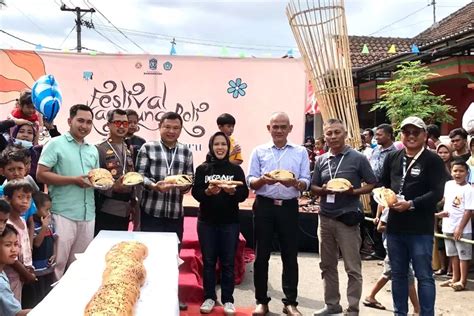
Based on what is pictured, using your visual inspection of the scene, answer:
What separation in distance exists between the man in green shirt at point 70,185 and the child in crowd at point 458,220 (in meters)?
4.10

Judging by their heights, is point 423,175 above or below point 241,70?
below

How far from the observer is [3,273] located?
110 inches

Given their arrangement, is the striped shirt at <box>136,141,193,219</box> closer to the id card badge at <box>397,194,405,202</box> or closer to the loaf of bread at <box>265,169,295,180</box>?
the loaf of bread at <box>265,169,295,180</box>

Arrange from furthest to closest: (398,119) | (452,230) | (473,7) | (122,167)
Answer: (473,7)
(398,119)
(452,230)
(122,167)

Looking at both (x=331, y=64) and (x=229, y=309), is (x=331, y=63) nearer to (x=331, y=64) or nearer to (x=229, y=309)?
(x=331, y=64)

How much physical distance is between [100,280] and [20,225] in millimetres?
972

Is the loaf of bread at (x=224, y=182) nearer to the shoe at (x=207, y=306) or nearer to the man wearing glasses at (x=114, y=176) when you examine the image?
the man wearing glasses at (x=114, y=176)

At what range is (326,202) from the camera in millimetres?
4352

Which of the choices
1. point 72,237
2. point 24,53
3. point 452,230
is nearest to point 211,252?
point 72,237

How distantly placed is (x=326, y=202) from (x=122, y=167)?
1.87 m

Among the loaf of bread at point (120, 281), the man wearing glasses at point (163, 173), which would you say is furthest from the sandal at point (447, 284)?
the loaf of bread at point (120, 281)

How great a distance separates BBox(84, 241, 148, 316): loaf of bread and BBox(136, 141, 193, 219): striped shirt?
78 centimetres

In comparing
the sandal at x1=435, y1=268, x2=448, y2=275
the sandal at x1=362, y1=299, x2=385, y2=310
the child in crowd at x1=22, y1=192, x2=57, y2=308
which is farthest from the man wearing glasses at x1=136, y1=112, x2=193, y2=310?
the sandal at x1=435, y1=268, x2=448, y2=275

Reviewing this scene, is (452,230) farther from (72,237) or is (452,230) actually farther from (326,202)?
(72,237)
